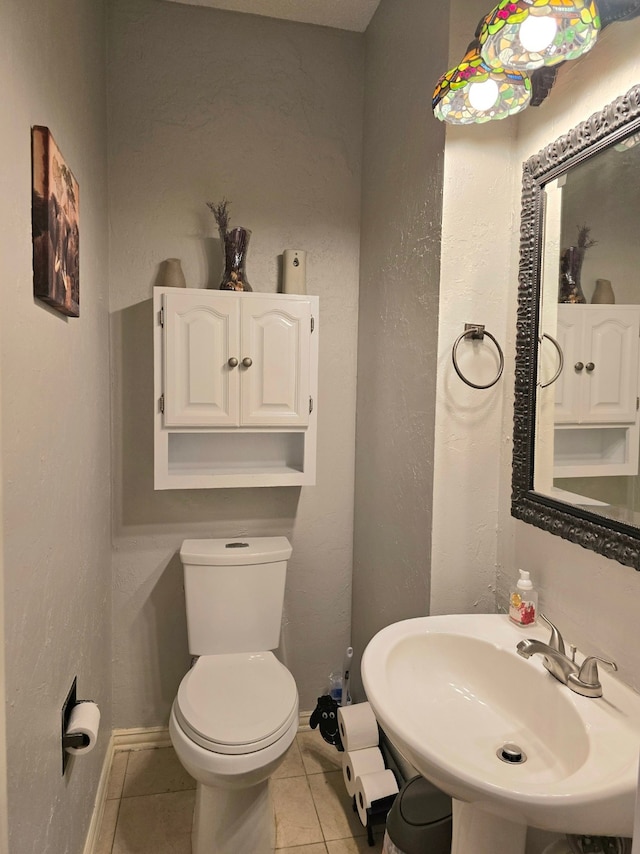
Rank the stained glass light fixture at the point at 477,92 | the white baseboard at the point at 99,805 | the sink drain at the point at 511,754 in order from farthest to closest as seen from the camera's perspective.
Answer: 1. the white baseboard at the point at 99,805
2. the stained glass light fixture at the point at 477,92
3. the sink drain at the point at 511,754

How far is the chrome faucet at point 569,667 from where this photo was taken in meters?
1.01

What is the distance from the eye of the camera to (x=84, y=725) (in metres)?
1.25

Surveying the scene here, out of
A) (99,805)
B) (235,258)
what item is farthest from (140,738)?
(235,258)

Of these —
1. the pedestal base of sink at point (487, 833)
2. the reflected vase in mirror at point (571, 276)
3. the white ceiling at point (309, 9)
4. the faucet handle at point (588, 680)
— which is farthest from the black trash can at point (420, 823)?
the white ceiling at point (309, 9)

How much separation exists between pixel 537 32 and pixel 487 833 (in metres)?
1.54

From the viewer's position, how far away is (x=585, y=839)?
1.01 meters

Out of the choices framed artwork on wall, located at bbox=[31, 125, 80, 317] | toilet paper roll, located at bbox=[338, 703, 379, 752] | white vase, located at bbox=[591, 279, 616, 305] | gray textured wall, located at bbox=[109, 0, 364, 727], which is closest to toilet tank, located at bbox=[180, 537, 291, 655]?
gray textured wall, located at bbox=[109, 0, 364, 727]

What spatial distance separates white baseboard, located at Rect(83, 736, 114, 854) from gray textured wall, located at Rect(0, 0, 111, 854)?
0.06m

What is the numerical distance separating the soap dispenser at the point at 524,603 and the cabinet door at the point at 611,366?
0.42m

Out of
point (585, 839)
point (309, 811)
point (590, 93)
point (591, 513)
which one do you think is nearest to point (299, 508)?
point (309, 811)

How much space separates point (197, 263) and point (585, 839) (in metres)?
1.97

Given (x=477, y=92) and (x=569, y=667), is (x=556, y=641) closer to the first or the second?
(x=569, y=667)

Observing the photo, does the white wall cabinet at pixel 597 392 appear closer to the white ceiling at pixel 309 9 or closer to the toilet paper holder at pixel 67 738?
the toilet paper holder at pixel 67 738

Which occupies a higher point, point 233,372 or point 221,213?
point 221,213
